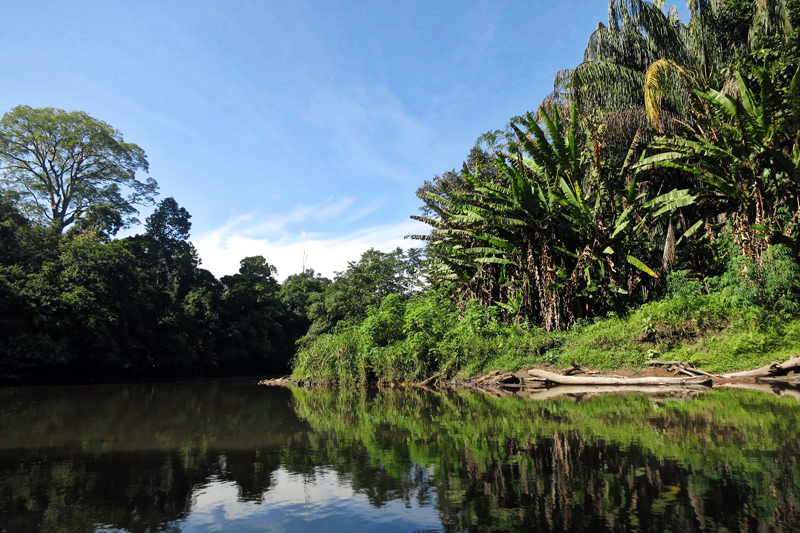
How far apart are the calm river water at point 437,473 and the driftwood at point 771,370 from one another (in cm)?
239

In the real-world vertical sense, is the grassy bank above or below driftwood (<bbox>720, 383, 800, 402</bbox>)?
above

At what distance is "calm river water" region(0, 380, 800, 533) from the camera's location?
2.61 metres

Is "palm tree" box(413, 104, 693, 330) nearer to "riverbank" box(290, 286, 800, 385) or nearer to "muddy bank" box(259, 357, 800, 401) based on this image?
"riverbank" box(290, 286, 800, 385)

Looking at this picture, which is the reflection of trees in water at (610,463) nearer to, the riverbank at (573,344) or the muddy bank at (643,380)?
the muddy bank at (643,380)

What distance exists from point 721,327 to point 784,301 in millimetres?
1244

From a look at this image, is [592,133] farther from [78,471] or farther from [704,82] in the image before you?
[78,471]

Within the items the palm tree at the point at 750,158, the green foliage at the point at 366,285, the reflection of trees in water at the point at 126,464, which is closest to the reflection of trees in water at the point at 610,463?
the reflection of trees in water at the point at 126,464

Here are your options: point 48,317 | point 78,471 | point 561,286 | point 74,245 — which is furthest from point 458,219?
point 74,245

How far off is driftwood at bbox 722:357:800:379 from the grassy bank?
274 mm

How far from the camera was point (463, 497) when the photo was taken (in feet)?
9.73

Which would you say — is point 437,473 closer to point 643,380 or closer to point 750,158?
point 643,380

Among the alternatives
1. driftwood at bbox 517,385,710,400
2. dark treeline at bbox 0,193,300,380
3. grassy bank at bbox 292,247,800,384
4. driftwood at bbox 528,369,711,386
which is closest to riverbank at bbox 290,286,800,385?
grassy bank at bbox 292,247,800,384

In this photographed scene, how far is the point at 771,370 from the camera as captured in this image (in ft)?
27.9

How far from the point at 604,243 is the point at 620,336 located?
269 centimetres
